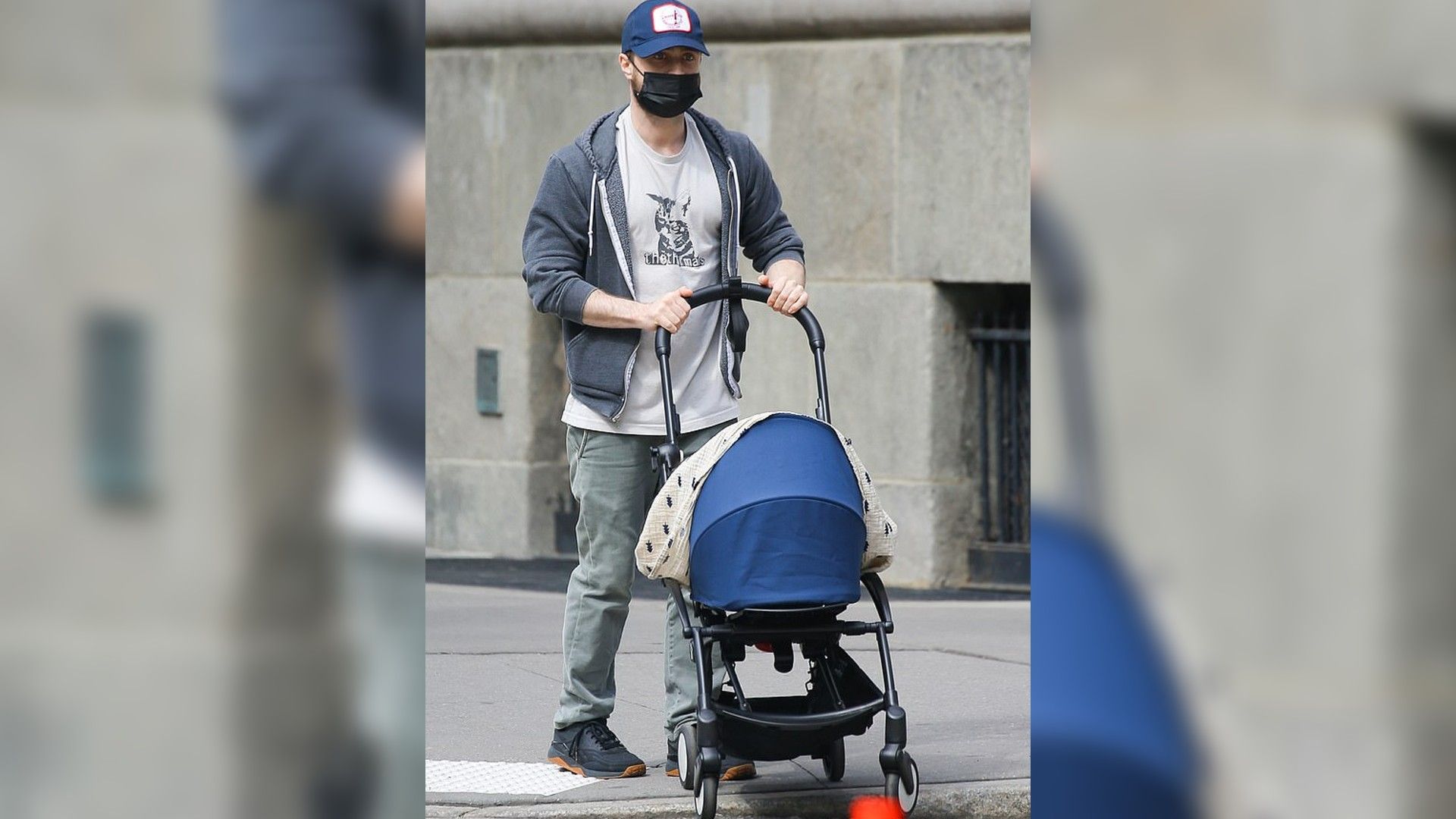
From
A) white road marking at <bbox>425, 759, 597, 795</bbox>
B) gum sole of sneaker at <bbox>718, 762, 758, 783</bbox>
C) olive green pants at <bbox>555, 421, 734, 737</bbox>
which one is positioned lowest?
white road marking at <bbox>425, 759, 597, 795</bbox>

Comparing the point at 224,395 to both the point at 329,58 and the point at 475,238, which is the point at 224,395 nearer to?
the point at 329,58

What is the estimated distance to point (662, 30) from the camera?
15.9 ft

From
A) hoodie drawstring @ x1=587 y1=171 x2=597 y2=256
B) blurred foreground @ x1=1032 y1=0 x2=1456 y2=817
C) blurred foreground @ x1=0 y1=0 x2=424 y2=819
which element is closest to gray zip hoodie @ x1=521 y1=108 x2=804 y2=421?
hoodie drawstring @ x1=587 y1=171 x2=597 y2=256

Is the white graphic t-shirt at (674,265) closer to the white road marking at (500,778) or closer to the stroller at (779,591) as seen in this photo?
the stroller at (779,591)

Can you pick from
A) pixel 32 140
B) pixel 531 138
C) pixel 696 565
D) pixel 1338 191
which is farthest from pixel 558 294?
pixel 531 138

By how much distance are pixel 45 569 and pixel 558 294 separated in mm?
3385

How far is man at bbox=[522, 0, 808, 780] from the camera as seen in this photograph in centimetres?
485

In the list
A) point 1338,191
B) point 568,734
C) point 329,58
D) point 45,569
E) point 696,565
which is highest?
point 329,58

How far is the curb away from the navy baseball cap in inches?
78.8

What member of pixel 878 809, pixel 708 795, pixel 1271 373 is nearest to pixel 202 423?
pixel 1271 373

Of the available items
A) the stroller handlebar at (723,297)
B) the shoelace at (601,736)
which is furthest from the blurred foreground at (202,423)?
the shoelace at (601,736)

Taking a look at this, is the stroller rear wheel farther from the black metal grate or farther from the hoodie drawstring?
the black metal grate

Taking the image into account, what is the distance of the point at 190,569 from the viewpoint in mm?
1421

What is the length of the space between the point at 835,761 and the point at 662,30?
6.75 feet
